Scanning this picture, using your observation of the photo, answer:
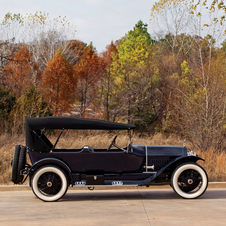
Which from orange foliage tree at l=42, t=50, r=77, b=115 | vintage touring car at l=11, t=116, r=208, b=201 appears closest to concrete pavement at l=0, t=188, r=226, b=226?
vintage touring car at l=11, t=116, r=208, b=201

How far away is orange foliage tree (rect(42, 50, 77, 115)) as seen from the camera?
31125 millimetres

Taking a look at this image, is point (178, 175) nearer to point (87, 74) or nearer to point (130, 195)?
point (130, 195)

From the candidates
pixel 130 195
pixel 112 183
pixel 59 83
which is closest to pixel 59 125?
pixel 112 183

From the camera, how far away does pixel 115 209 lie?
5812 millimetres

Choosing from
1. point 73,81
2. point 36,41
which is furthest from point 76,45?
point 73,81

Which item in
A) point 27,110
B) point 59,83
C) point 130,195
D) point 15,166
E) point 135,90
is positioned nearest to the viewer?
point 15,166

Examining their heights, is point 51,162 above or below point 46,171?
above

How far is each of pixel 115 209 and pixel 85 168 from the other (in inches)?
45.4

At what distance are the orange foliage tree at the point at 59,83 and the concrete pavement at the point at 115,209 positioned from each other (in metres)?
23.8

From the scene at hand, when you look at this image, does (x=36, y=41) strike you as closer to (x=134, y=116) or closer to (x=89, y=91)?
(x=89, y=91)

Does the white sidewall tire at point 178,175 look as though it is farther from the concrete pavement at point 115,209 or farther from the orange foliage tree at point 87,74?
the orange foliage tree at point 87,74

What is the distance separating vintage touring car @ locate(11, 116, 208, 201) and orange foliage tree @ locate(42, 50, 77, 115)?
24.3 meters

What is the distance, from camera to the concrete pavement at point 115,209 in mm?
4984

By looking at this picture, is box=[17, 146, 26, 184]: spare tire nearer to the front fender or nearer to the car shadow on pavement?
the front fender
